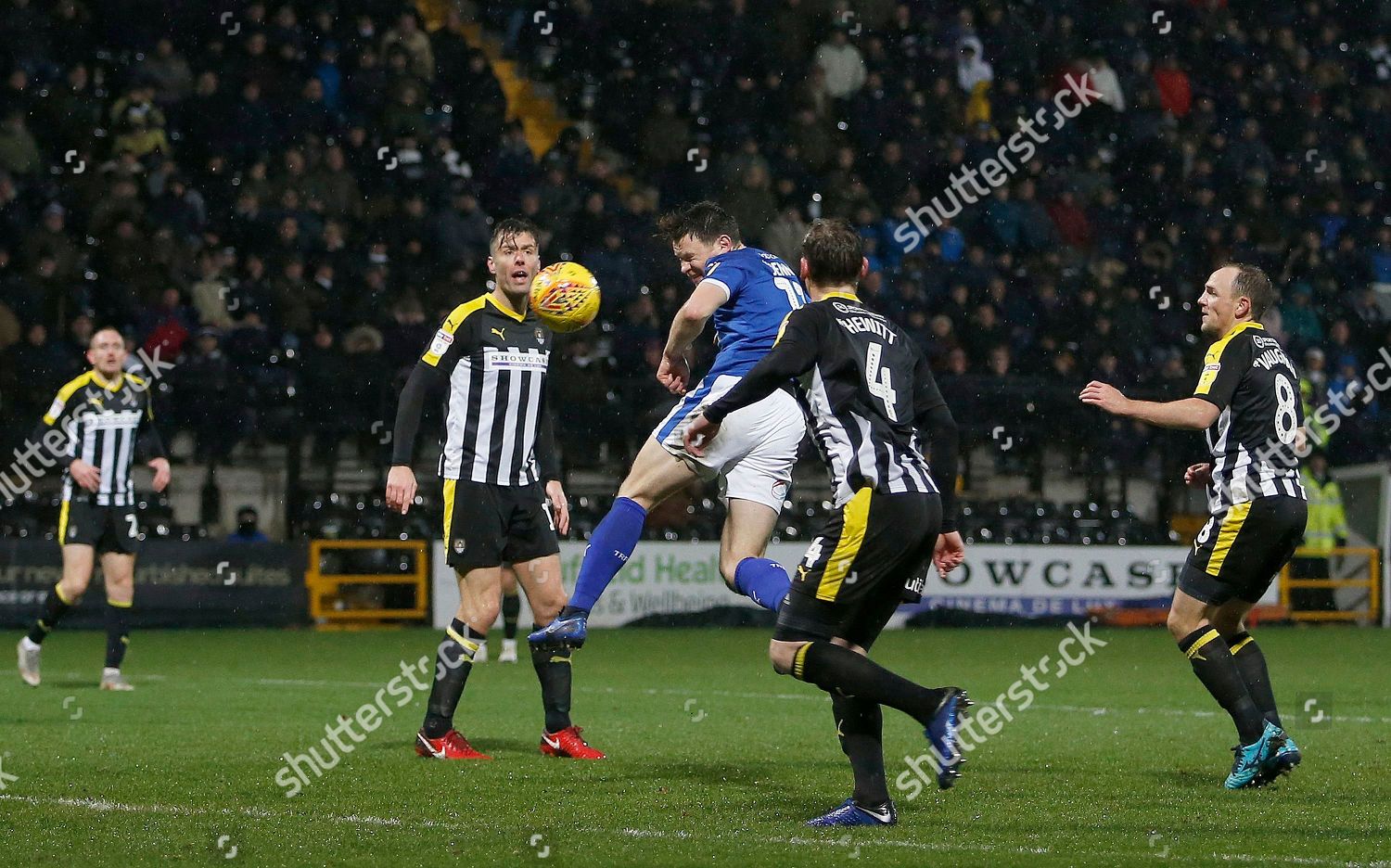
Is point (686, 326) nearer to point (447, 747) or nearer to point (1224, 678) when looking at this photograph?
point (447, 747)

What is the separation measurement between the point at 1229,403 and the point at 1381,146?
18748 millimetres

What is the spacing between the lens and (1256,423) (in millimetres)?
7309

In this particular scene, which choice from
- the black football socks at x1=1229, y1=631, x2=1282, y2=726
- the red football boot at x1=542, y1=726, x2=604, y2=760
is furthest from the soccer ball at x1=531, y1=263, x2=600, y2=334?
the black football socks at x1=1229, y1=631, x2=1282, y2=726

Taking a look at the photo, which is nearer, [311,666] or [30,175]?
[311,666]

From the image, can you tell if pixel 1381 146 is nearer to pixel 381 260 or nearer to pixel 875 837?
pixel 381 260

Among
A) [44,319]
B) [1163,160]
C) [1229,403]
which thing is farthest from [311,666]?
[1163,160]

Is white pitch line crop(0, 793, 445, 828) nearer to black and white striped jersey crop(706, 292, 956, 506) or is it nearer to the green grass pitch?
the green grass pitch

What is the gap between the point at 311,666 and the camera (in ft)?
43.7

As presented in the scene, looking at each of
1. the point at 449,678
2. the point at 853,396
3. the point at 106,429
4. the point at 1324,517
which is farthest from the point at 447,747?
the point at 1324,517

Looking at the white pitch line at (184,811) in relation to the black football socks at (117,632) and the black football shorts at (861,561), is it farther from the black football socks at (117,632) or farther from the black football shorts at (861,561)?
the black football socks at (117,632)

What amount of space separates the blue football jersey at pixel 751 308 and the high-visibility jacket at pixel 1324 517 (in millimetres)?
13517

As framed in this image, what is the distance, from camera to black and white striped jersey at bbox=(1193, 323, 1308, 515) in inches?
286

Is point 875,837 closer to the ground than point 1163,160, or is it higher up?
closer to the ground

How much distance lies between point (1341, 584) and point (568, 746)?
47.3 ft
